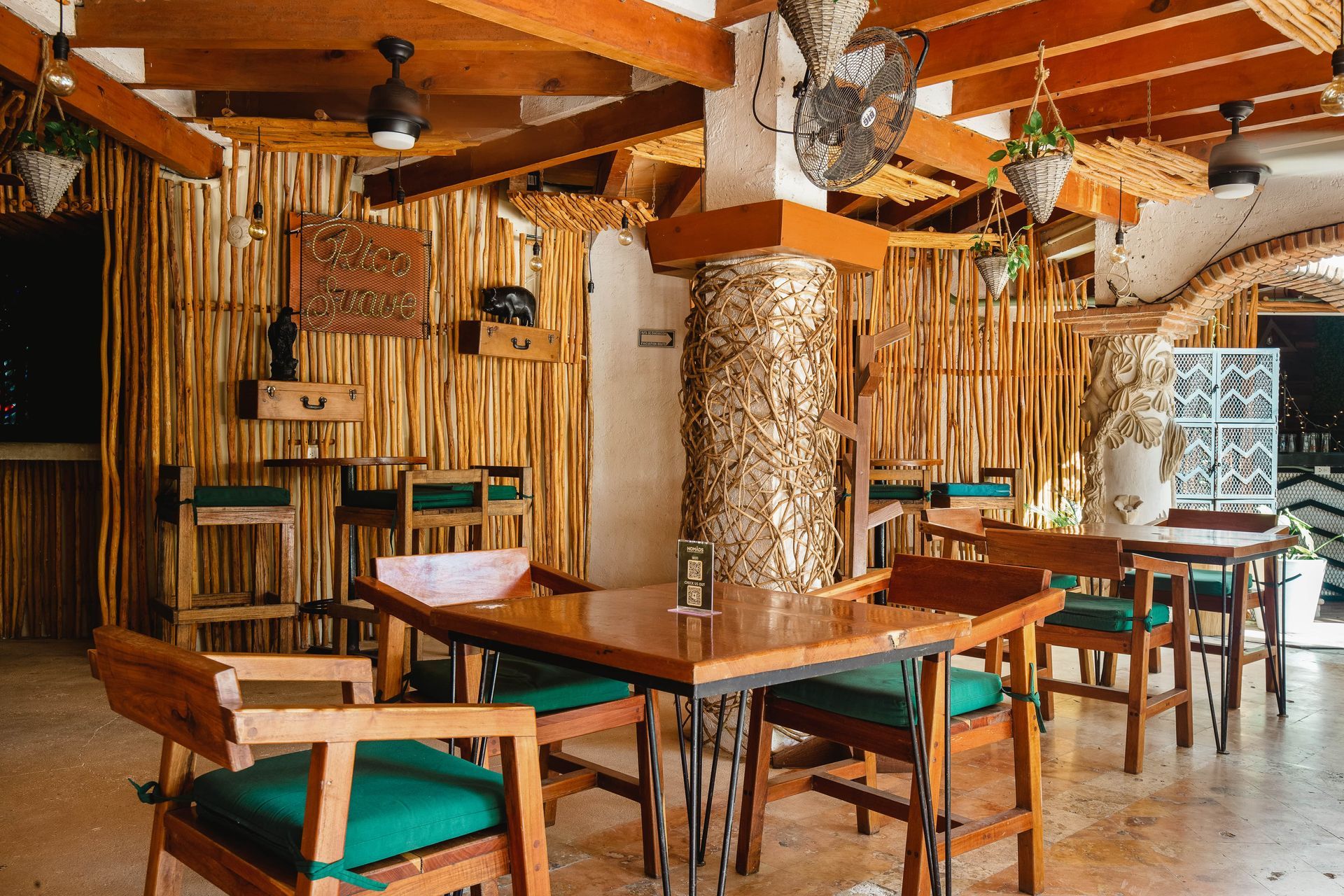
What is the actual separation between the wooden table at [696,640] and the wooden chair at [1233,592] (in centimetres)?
248

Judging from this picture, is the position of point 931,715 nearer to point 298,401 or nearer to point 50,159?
point 50,159

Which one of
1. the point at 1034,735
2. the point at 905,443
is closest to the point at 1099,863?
the point at 1034,735

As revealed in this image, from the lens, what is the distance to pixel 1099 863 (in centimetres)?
269

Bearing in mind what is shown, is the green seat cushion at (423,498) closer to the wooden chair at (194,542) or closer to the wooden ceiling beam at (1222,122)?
the wooden chair at (194,542)

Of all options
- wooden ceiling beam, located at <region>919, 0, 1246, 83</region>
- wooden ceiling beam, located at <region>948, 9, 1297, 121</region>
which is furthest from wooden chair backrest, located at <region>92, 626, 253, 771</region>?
wooden ceiling beam, located at <region>948, 9, 1297, 121</region>

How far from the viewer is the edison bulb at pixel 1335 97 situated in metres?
2.74

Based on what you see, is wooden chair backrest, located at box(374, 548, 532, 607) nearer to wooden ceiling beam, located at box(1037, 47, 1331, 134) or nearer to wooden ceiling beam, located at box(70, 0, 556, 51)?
wooden ceiling beam, located at box(70, 0, 556, 51)

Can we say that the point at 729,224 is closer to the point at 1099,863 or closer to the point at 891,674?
the point at 891,674

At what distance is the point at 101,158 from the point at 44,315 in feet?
5.19

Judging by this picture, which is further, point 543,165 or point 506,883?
point 543,165

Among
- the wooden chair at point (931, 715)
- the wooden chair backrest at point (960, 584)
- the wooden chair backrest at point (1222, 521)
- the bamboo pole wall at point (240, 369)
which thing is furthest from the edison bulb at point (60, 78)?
the wooden chair backrest at point (1222, 521)

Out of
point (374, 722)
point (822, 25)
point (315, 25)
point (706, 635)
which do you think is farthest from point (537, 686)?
point (315, 25)

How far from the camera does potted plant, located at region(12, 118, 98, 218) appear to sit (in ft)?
12.9

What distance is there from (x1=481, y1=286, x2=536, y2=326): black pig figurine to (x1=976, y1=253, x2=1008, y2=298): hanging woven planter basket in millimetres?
2673
